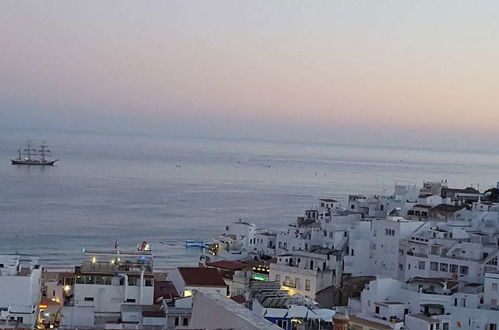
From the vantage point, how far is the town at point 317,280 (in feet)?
59.3

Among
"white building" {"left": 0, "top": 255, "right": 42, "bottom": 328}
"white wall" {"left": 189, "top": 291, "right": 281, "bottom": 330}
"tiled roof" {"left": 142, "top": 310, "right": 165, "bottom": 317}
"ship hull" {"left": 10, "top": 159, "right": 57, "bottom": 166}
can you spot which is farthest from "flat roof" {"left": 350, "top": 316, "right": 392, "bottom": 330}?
"ship hull" {"left": 10, "top": 159, "right": 57, "bottom": 166}

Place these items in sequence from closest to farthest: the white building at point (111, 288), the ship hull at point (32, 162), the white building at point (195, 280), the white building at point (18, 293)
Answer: the white building at point (18, 293) < the white building at point (111, 288) < the white building at point (195, 280) < the ship hull at point (32, 162)

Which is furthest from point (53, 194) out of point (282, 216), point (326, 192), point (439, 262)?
point (439, 262)

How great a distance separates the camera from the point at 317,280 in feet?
83.7

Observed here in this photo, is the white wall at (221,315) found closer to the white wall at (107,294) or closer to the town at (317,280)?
the town at (317,280)

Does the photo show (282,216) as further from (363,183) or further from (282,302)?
(282,302)

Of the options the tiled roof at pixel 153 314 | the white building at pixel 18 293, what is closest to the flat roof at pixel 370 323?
the tiled roof at pixel 153 314

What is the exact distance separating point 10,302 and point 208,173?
89048 mm

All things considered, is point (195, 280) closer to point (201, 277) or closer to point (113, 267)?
point (201, 277)

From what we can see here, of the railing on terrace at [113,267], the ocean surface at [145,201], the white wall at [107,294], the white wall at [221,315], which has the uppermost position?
the white wall at [221,315]

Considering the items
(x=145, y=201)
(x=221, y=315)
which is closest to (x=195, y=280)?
(x=221, y=315)

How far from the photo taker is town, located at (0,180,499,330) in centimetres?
1808

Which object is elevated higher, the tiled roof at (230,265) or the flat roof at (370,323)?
the flat roof at (370,323)

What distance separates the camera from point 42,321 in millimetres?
18016
